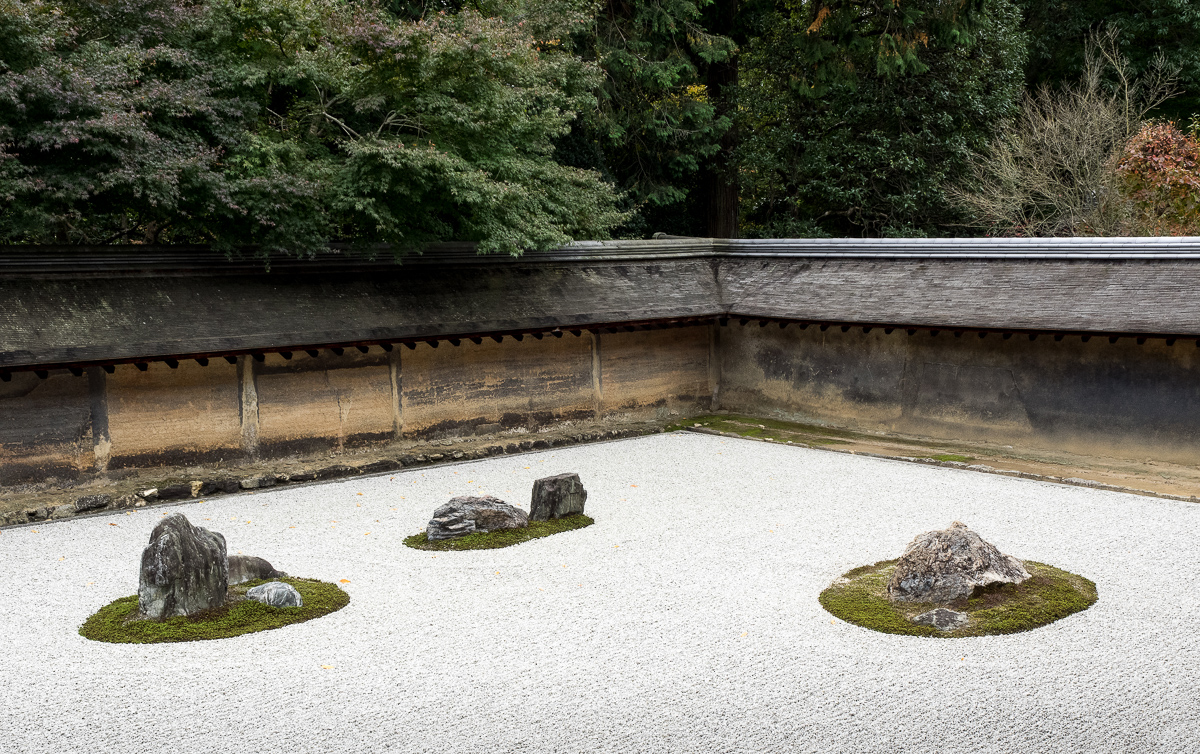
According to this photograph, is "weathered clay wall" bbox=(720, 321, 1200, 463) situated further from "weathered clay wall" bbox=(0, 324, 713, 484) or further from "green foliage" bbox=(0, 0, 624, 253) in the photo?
"green foliage" bbox=(0, 0, 624, 253)

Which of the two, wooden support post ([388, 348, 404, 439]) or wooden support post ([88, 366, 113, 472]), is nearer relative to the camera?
wooden support post ([88, 366, 113, 472])

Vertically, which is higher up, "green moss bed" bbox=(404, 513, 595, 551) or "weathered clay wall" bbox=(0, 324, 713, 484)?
"weathered clay wall" bbox=(0, 324, 713, 484)

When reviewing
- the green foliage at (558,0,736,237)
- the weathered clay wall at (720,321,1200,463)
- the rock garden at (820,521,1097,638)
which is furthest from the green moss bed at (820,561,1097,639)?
the green foliage at (558,0,736,237)

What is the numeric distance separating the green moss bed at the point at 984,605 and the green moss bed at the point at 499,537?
3.16 m

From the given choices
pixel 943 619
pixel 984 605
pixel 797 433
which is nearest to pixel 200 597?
pixel 943 619

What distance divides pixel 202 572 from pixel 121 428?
16.3 feet

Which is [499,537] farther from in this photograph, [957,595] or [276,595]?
[957,595]

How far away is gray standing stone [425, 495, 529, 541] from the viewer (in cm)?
1001

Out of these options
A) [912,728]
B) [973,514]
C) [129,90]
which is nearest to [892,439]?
[973,514]

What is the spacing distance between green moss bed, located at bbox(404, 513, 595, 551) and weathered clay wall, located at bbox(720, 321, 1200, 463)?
6.71 metres

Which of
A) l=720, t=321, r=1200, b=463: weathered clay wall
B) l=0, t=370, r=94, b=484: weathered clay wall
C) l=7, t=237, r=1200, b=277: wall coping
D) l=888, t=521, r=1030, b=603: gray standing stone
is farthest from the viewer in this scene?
l=720, t=321, r=1200, b=463: weathered clay wall

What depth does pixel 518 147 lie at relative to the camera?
14289 mm

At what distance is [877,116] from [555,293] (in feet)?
34.5

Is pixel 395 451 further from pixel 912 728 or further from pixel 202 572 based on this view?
pixel 912 728
